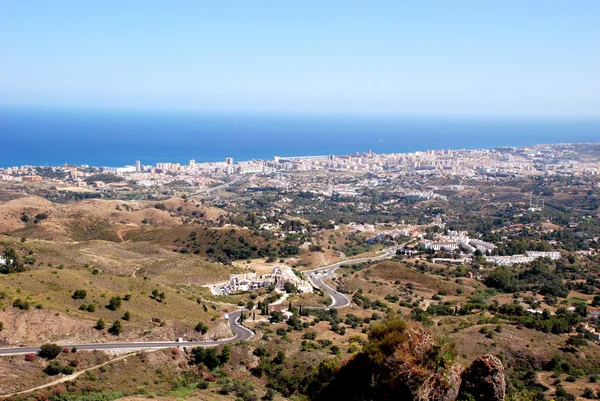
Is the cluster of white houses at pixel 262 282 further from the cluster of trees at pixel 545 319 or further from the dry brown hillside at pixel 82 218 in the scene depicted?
the dry brown hillside at pixel 82 218

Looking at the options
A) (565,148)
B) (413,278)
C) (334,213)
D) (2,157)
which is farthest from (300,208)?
(565,148)

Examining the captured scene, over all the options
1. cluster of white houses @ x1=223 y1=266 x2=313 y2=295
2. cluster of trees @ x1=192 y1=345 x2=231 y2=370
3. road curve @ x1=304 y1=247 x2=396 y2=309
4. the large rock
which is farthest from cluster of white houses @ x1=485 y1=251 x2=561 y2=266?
the large rock

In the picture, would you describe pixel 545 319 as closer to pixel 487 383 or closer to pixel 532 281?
pixel 532 281

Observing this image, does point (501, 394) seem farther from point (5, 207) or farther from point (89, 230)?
point (5, 207)

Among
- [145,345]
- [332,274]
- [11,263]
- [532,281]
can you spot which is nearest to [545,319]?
[532,281]

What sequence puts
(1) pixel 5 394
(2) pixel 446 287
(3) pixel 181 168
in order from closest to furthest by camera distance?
(1) pixel 5 394
(2) pixel 446 287
(3) pixel 181 168

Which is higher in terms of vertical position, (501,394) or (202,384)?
(501,394)

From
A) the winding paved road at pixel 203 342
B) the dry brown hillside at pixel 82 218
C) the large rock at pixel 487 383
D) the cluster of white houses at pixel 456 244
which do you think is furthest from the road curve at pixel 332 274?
the large rock at pixel 487 383
